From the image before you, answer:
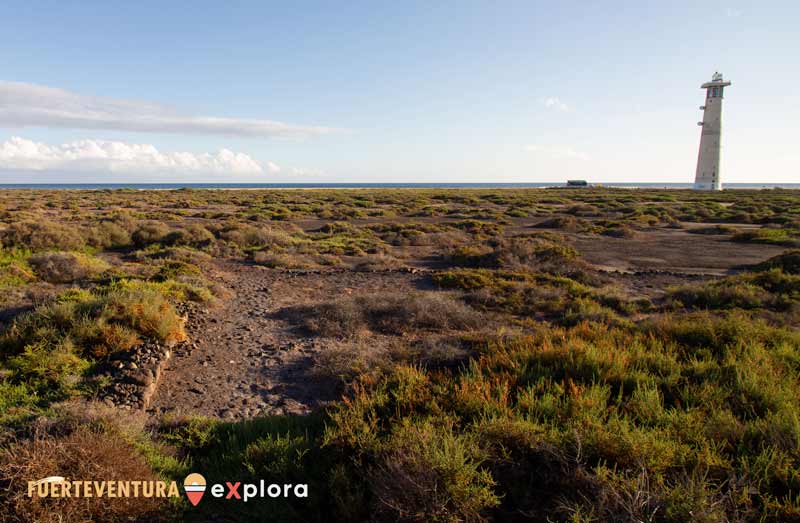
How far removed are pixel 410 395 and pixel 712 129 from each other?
7525 cm

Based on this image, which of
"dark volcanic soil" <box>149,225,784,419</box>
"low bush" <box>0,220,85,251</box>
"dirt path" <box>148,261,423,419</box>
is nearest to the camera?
"dirt path" <box>148,261,423,419</box>

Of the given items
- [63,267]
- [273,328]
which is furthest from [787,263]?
[63,267]

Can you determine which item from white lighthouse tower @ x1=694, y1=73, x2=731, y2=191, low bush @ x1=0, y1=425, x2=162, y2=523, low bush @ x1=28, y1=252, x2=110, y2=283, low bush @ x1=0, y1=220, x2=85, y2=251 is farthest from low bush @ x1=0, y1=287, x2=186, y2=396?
white lighthouse tower @ x1=694, y1=73, x2=731, y2=191

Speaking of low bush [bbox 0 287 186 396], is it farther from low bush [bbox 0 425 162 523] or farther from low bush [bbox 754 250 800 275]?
low bush [bbox 754 250 800 275]

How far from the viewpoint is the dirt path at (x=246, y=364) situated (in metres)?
5.65

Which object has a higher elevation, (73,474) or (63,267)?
(63,267)

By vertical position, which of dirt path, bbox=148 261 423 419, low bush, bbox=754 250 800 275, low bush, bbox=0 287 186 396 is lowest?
dirt path, bbox=148 261 423 419

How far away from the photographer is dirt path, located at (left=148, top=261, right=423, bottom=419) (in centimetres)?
565

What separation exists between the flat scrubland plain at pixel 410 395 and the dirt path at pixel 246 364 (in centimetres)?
4

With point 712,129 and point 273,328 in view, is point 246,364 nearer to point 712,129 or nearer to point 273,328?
point 273,328

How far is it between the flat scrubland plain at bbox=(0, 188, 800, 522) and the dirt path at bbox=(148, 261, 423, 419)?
4 cm

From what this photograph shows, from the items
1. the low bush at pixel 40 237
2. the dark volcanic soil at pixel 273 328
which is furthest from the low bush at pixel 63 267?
the low bush at pixel 40 237

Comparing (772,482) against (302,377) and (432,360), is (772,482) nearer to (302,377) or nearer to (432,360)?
(432,360)

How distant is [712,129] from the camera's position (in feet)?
196
